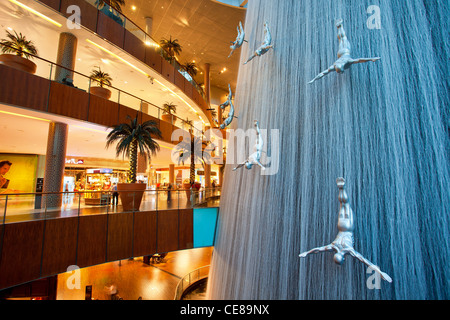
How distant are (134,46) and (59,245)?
9231mm

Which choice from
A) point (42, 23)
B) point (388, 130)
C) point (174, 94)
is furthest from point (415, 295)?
point (174, 94)

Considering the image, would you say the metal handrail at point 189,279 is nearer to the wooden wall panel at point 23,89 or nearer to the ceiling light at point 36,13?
the wooden wall panel at point 23,89

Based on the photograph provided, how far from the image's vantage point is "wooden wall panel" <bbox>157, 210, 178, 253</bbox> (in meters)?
7.52

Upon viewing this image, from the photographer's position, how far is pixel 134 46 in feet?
35.3

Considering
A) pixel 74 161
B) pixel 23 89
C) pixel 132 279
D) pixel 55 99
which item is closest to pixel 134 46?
pixel 55 99

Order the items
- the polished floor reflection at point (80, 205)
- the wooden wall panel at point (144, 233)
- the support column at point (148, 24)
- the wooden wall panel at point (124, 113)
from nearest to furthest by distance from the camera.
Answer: the polished floor reflection at point (80, 205) → the wooden wall panel at point (144, 233) → the wooden wall panel at point (124, 113) → the support column at point (148, 24)

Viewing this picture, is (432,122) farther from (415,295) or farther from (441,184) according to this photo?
(415,295)

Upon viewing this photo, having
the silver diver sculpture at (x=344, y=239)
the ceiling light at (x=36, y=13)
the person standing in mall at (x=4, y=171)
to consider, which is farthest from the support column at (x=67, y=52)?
the person standing in mall at (x=4, y=171)

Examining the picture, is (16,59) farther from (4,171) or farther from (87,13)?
(4,171)

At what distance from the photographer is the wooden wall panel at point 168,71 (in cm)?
1265

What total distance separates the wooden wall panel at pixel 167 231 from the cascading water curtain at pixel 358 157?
200 inches

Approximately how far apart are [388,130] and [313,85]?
0.90 m

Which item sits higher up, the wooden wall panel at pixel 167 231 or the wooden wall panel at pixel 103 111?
the wooden wall panel at pixel 103 111

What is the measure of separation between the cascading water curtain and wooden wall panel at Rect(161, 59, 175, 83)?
1105cm
